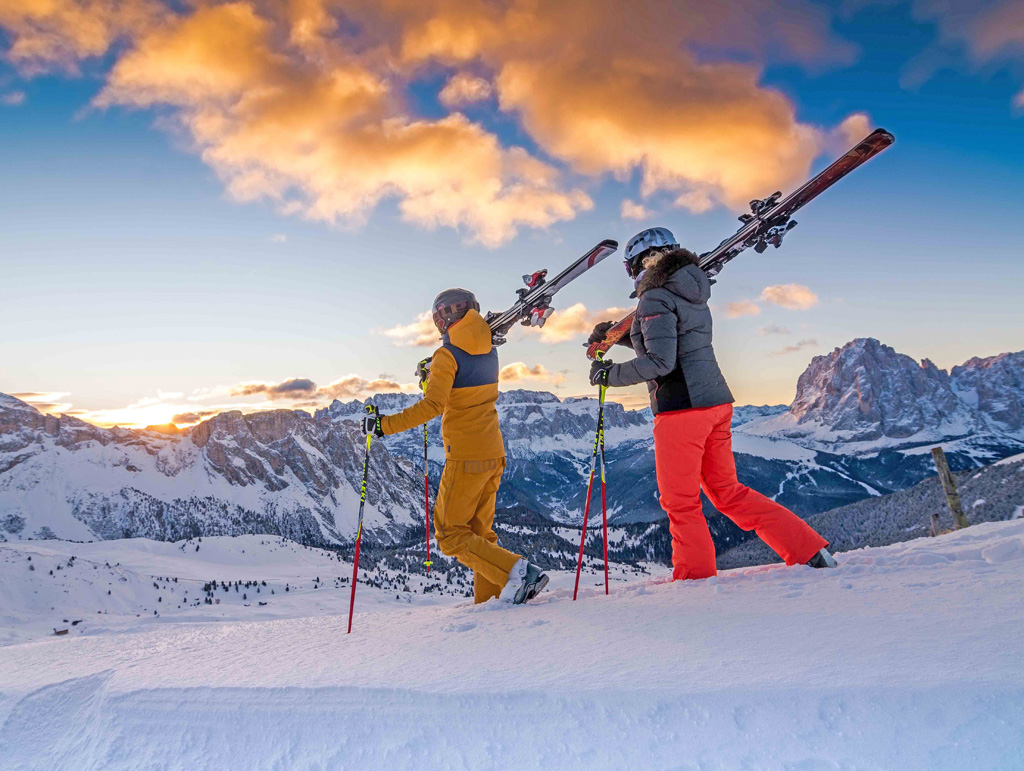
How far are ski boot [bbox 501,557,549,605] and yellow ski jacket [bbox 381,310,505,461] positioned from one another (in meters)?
1.23

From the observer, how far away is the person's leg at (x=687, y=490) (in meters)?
5.24

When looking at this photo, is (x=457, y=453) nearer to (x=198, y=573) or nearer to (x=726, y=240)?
(x=726, y=240)

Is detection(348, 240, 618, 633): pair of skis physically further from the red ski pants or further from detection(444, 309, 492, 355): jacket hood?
the red ski pants

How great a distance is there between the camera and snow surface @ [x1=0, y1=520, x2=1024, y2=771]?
2.15m

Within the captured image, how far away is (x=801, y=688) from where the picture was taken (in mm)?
2320

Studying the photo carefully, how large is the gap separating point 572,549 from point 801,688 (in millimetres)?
138025

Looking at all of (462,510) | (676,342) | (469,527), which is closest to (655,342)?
(676,342)

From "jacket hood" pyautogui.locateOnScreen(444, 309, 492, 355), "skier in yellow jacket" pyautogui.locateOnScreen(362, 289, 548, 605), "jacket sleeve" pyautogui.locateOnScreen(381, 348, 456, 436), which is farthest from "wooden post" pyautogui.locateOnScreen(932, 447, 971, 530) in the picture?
"jacket sleeve" pyautogui.locateOnScreen(381, 348, 456, 436)

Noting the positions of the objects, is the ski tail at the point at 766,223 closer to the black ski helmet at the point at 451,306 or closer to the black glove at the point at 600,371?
the black glove at the point at 600,371

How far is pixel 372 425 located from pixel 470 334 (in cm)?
150

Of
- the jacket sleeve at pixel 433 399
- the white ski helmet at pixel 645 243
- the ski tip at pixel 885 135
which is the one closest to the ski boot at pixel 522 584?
the jacket sleeve at pixel 433 399

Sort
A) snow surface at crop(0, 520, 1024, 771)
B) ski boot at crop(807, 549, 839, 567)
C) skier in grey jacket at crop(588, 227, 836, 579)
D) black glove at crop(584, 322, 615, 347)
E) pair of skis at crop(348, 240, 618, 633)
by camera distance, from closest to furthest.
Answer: snow surface at crop(0, 520, 1024, 771), ski boot at crop(807, 549, 839, 567), skier in grey jacket at crop(588, 227, 836, 579), black glove at crop(584, 322, 615, 347), pair of skis at crop(348, 240, 618, 633)

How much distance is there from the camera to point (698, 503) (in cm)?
546

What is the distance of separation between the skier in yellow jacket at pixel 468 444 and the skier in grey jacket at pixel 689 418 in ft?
4.78
